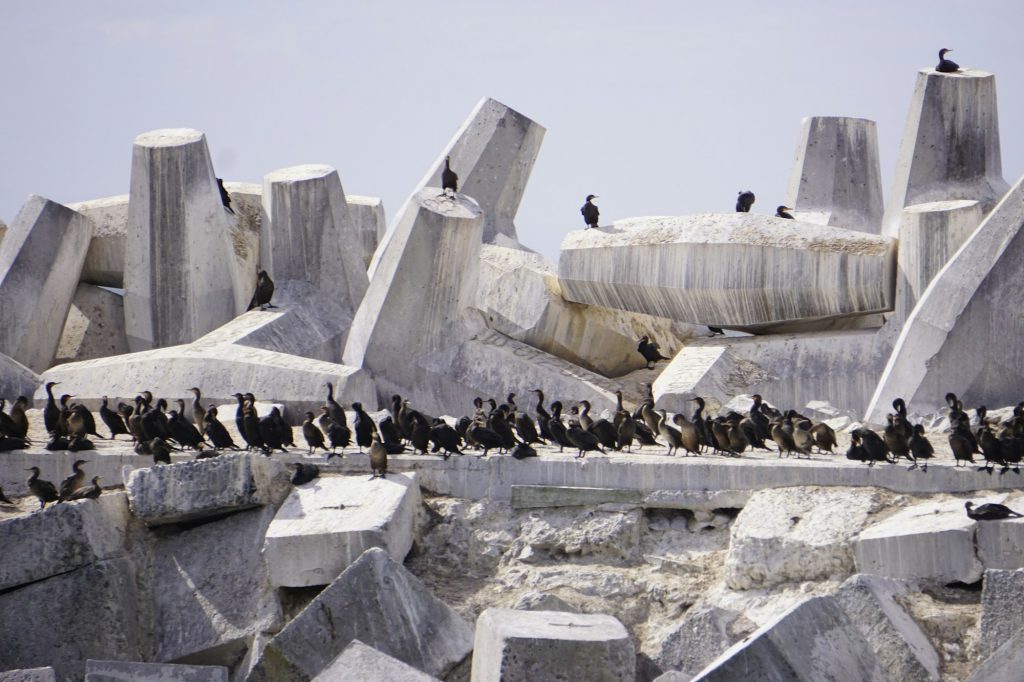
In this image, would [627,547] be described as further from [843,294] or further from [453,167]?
[453,167]

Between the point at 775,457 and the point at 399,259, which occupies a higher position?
the point at 399,259

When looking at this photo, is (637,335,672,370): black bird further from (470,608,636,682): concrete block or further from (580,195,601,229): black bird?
(470,608,636,682): concrete block

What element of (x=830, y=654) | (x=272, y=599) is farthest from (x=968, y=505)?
(x=272, y=599)

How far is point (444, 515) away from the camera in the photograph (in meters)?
14.8

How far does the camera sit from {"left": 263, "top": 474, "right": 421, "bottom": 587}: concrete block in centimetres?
1322

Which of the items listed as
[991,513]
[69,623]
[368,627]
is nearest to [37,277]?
[69,623]

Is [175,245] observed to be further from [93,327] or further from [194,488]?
[194,488]

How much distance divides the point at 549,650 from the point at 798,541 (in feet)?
10.8

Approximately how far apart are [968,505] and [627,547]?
322 centimetres

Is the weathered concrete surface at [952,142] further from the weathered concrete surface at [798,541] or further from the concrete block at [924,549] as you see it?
the concrete block at [924,549]

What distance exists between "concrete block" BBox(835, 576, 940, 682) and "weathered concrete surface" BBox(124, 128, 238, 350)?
1199 cm

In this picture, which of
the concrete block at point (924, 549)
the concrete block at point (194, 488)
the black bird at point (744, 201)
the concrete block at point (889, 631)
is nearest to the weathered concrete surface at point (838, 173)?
the black bird at point (744, 201)

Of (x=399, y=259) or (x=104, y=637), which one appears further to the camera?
(x=399, y=259)

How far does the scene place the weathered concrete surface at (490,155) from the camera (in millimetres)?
23875
